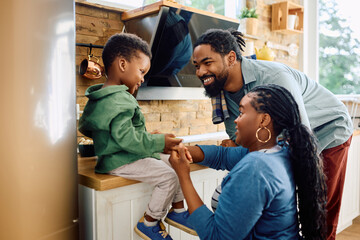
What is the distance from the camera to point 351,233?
2764 millimetres

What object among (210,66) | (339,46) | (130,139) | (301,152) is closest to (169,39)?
Result: (210,66)

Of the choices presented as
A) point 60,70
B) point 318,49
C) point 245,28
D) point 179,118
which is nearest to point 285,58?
point 318,49

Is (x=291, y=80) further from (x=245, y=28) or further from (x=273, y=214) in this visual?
(x=245, y=28)

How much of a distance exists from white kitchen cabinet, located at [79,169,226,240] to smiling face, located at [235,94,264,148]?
1.58 ft

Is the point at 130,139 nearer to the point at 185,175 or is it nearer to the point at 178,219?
the point at 185,175

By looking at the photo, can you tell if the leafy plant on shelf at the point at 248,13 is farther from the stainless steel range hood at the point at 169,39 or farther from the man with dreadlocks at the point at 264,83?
the man with dreadlocks at the point at 264,83

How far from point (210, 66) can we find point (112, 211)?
74cm

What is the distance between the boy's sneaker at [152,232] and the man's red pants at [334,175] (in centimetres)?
91

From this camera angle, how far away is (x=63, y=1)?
111cm

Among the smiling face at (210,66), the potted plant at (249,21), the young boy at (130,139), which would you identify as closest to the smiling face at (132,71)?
the young boy at (130,139)

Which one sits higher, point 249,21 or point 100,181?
point 249,21

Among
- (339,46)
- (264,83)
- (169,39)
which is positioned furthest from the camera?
(339,46)

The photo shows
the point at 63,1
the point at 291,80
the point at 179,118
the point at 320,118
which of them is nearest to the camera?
the point at 63,1

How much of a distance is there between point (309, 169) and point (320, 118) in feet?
2.03
